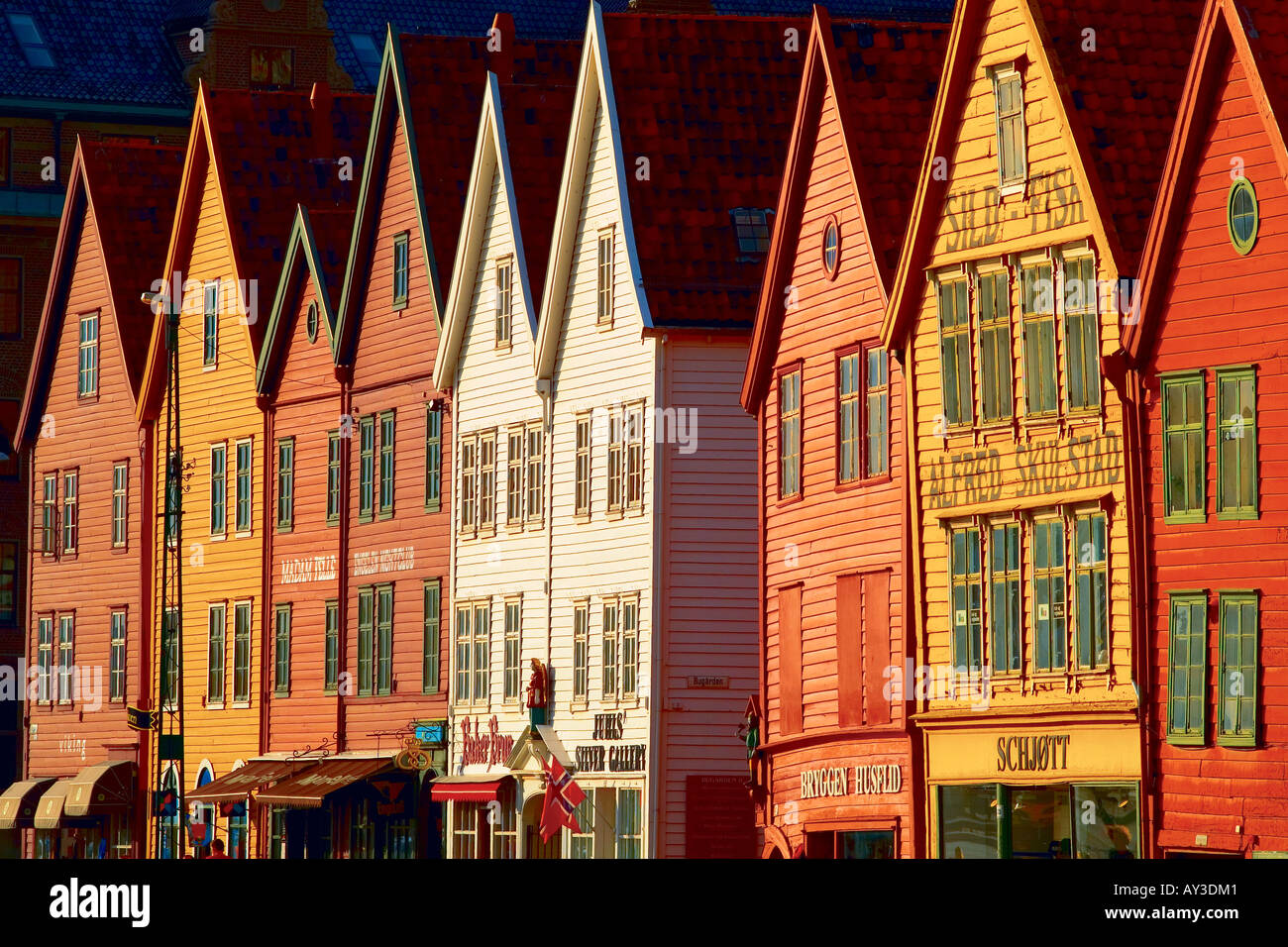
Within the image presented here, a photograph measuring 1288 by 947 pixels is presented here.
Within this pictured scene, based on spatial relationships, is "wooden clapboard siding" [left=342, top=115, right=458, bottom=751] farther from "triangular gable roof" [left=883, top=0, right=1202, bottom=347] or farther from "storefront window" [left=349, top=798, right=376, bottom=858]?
"triangular gable roof" [left=883, top=0, right=1202, bottom=347]

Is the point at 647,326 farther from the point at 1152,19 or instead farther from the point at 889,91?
the point at 1152,19

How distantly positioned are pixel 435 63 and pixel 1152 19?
2208 cm

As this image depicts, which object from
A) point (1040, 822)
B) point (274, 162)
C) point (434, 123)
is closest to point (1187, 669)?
point (1040, 822)

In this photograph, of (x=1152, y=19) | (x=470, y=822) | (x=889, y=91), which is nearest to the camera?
(x=1152, y=19)

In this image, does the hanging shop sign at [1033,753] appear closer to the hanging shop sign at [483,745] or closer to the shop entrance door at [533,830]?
the shop entrance door at [533,830]

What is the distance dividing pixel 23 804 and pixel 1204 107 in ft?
138

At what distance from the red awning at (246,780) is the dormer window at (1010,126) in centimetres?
2468

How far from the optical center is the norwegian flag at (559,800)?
4578cm

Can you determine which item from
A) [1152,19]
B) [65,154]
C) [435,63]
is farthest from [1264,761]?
[65,154]

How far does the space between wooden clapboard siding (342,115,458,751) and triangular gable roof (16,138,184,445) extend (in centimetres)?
1074

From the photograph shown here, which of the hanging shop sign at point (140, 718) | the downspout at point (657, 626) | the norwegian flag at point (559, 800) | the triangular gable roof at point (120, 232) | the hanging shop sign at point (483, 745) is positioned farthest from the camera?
the triangular gable roof at point (120, 232)

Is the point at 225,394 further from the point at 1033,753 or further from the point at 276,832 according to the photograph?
the point at 1033,753

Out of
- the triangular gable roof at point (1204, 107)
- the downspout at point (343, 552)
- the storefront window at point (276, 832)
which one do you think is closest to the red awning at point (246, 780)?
the storefront window at point (276, 832)

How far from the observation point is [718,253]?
151ft
